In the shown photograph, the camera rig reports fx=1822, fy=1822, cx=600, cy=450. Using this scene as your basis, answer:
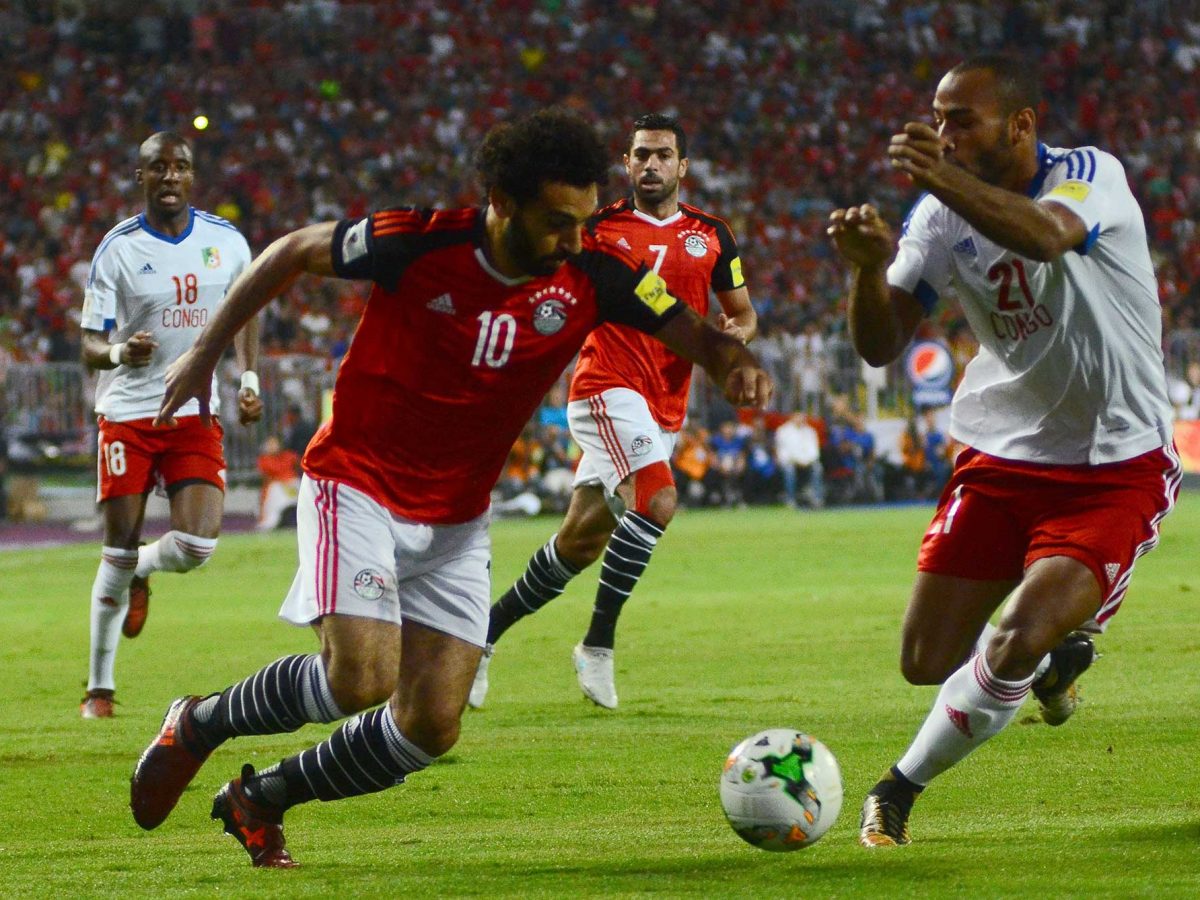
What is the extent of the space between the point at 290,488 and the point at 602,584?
643 inches

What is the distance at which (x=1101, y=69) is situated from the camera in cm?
3566

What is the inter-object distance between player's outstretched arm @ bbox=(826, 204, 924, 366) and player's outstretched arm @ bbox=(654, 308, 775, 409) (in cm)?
42

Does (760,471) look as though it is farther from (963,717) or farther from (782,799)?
(782,799)

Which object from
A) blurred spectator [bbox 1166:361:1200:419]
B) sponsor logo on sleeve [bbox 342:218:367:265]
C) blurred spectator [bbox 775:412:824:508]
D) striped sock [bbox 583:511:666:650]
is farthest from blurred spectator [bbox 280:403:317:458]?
sponsor logo on sleeve [bbox 342:218:367:265]

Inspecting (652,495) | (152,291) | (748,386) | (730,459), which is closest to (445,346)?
(748,386)

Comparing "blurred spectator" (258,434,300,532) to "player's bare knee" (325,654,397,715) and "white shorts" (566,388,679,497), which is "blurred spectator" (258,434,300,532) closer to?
"white shorts" (566,388,679,497)

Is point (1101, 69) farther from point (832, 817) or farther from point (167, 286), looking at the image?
point (832, 817)

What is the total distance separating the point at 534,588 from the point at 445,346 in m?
4.18

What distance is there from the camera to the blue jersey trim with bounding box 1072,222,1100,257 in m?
5.33

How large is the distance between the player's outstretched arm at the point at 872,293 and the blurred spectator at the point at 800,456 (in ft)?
68.8

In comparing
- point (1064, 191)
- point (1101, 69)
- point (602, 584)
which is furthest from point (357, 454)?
point (1101, 69)

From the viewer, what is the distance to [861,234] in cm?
522

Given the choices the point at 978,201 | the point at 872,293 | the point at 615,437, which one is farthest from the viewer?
the point at 615,437

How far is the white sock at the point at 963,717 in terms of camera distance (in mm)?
5520
